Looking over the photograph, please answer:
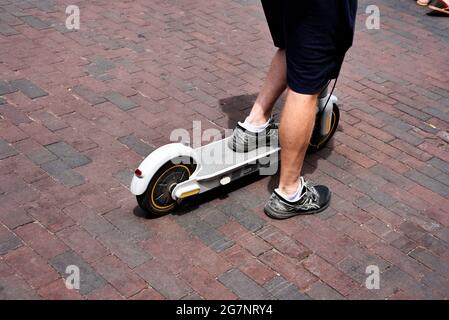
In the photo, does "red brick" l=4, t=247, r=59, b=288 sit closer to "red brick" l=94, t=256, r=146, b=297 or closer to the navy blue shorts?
"red brick" l=94, t=256, r=146, b=297

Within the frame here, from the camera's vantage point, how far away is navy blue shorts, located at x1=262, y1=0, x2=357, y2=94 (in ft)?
9.87

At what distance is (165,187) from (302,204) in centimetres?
80

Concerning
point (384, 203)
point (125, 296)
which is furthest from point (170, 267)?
point (384, 203)

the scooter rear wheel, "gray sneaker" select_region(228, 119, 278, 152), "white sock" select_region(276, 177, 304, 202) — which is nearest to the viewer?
"white sock" select_region(276, 177, 304, 202)

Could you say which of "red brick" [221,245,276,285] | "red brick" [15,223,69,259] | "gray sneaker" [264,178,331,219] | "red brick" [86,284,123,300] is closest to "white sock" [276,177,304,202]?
"gray sneaker" [264,178,331,219]

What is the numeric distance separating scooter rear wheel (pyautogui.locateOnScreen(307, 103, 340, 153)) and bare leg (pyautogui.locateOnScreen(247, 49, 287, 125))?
18.1 inches

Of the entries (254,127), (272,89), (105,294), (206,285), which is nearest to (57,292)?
(105,294)

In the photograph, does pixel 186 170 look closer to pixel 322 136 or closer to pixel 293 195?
pixel 293 195

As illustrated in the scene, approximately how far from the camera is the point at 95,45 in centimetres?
531

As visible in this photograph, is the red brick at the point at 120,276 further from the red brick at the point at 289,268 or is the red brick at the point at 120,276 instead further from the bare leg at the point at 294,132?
the bare leg at the point at 294,132

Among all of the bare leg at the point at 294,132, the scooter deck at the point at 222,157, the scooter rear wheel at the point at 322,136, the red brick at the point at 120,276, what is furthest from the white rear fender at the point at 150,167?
the scooter rear wheel at the point at 322,136

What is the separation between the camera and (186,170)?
3328mm

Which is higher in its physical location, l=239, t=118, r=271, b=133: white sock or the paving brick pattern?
l=239, t=118, r=271, b=133: white sock
